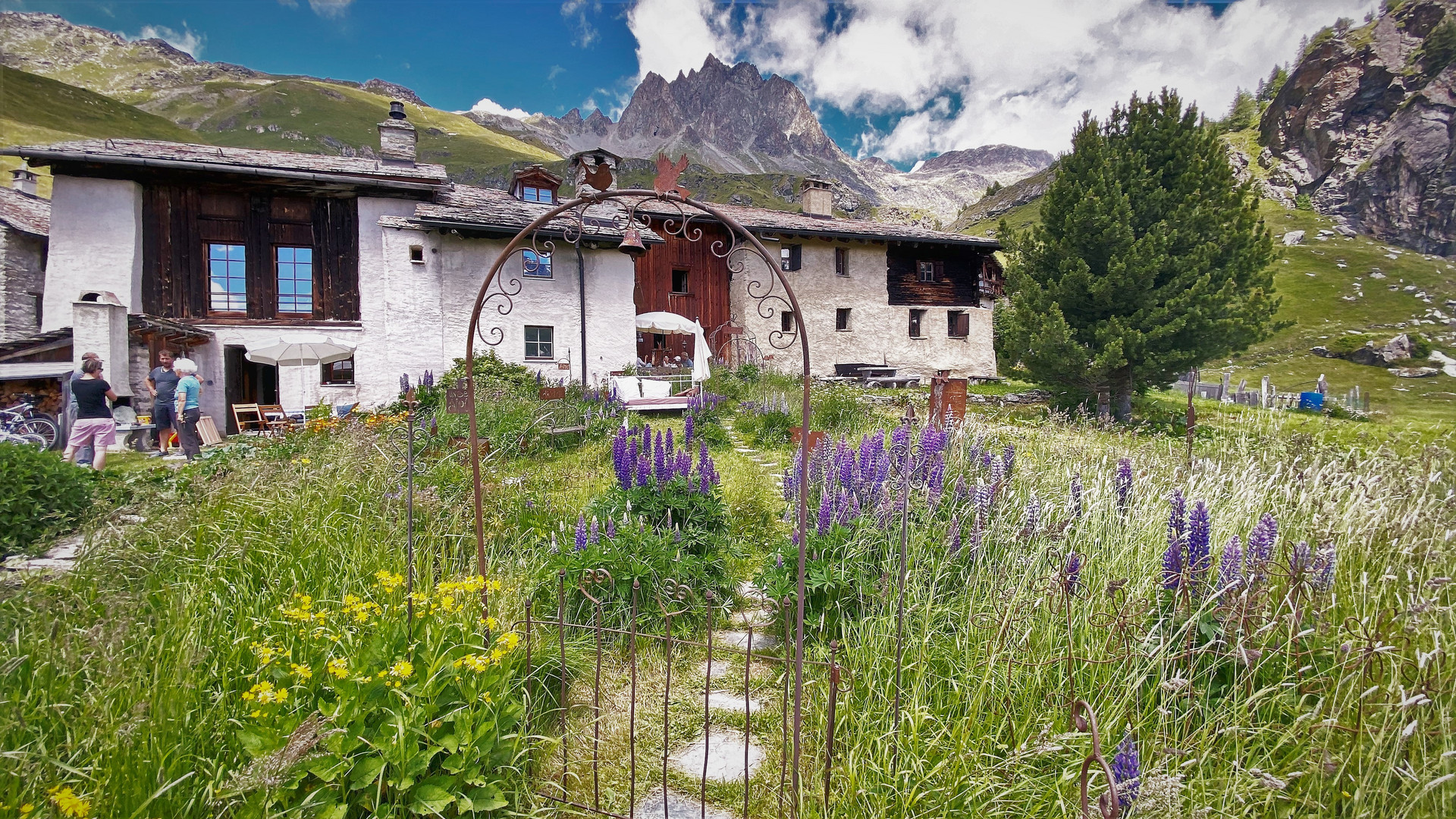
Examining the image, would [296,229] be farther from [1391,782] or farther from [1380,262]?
[1380,262]

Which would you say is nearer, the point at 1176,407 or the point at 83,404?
the point at 83,404

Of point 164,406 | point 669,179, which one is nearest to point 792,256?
point 164,406

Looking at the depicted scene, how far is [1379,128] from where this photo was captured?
187ft

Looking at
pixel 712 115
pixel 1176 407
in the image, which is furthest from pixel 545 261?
pixel 712 115

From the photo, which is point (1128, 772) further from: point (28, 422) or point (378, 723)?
point (28, 422)

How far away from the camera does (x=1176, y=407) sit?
17.4 meters

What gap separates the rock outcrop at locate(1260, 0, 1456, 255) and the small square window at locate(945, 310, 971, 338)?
48.3 metres

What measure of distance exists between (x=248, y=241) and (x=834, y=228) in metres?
19.1

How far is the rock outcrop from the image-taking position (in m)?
49.3

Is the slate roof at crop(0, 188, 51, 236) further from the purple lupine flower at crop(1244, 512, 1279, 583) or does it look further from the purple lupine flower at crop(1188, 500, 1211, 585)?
the purple lupine flower at crop(1244, 512, 1279, 583)

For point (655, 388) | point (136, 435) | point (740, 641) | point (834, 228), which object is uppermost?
point (834, 228)

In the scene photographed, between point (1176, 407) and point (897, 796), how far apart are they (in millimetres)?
20331

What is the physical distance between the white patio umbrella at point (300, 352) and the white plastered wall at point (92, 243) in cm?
338

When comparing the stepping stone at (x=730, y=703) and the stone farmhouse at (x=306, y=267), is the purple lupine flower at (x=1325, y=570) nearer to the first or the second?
the stepping stone at (x=730, y=703)
